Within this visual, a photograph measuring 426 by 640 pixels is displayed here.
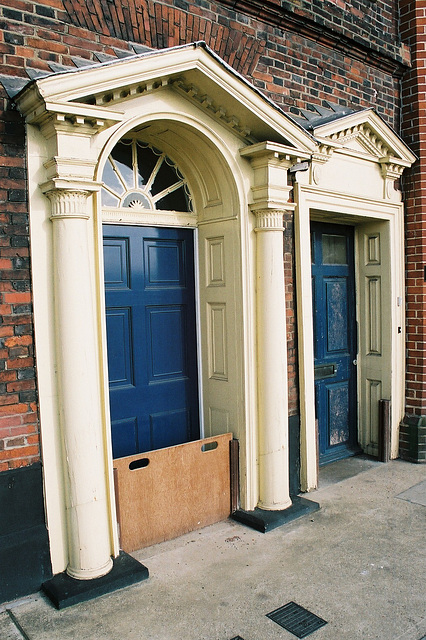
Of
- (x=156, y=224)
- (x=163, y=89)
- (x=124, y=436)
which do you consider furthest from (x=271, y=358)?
(x=163, y=89)

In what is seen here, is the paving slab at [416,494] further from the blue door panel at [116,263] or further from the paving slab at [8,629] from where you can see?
the paving slab at [8,629]

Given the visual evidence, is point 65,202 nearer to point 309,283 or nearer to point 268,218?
point 268,218

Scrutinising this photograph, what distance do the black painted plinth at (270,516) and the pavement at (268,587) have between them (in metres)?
0.05

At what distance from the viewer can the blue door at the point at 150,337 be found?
446cm

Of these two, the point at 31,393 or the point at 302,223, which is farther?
the point at 302,223

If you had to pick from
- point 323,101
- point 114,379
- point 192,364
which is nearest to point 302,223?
point 323,101

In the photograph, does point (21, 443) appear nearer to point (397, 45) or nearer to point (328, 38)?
point (328, 38)

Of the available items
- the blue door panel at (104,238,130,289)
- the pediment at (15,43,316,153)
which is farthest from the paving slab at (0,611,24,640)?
the pediment at (15,43,316,153)

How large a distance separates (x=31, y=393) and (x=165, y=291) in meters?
1.55

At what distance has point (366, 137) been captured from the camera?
591 cm

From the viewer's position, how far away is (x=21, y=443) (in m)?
3.58

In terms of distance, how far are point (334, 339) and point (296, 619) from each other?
11.4 feet

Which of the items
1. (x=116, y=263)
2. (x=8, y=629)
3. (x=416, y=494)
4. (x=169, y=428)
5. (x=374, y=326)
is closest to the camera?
(x=8, y=629)

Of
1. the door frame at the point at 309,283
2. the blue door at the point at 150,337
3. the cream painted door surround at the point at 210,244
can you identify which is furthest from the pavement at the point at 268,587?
the blue door at the point at 150,337
